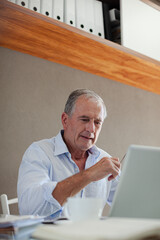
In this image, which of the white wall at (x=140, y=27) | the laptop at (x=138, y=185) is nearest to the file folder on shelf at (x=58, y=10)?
the white wall at (x=140, y=27)

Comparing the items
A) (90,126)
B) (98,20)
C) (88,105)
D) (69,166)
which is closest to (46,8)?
(98,20)

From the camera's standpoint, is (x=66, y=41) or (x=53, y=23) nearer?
(x=53, y=23)

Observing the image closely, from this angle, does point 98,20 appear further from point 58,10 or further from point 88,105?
point 88,105

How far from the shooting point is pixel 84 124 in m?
1.74

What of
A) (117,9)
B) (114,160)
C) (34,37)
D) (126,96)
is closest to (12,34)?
(34,37)

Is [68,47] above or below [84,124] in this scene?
above

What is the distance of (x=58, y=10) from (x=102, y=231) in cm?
161

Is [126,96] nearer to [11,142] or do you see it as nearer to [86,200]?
[11,142]

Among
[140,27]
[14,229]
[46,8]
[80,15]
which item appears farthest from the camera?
[140,27]

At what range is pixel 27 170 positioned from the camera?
55.5 inches

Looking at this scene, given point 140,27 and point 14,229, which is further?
point 140,27

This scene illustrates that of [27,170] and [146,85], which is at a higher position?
[146,85]

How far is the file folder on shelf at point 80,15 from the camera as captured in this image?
1.97 meters

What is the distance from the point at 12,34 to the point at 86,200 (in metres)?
1.40
